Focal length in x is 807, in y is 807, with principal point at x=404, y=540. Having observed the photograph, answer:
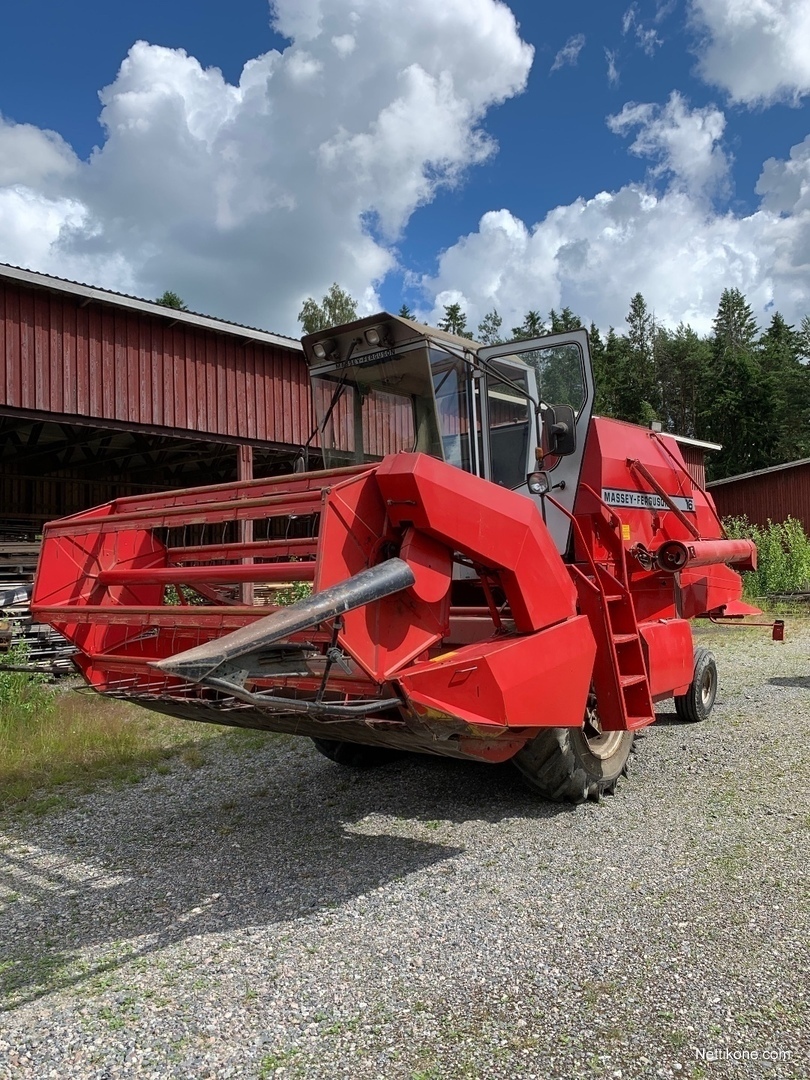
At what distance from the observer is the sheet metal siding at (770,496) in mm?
25266

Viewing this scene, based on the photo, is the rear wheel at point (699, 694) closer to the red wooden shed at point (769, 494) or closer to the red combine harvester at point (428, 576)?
the red combine harvester at point (428, 576)

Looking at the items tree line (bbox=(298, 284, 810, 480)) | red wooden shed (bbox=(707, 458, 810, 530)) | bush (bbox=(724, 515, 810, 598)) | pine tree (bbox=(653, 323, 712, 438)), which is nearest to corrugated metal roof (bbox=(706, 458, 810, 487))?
red wooden shed (bbox=(707, 458, 810, 530))

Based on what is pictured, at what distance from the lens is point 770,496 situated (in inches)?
1022

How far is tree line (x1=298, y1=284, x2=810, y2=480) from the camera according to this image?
45344mm

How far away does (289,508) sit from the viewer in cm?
355

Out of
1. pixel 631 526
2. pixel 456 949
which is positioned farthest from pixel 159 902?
pixel 631 526

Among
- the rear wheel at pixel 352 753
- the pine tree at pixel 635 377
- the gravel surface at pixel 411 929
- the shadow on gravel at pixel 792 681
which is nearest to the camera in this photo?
the gravel surface at pixel 411 929

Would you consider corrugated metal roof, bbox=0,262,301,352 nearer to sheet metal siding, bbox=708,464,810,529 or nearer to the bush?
the bush

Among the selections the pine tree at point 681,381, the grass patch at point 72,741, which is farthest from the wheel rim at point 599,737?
the pine tree at point 681,381

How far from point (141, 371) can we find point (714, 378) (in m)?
42.4

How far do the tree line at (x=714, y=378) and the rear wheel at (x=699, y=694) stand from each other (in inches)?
1338

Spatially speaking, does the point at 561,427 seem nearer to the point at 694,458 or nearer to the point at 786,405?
the point at 694,458

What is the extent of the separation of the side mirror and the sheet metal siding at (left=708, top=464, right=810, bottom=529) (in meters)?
23.1

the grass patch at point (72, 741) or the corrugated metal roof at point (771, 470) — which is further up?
the corrugated metal roof at point (771, 470)
